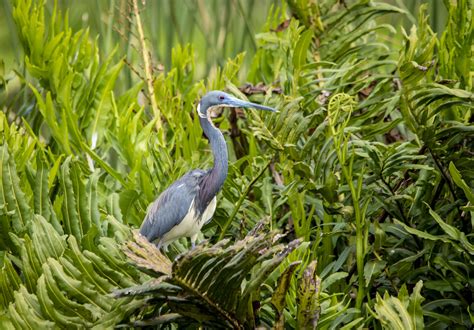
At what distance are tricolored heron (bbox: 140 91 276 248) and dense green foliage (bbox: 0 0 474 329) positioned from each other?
8 centimetres

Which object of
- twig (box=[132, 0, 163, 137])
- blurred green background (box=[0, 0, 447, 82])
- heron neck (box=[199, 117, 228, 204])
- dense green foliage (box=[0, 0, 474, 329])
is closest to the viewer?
dense green foliage (box=[0, 0, 474, 329])

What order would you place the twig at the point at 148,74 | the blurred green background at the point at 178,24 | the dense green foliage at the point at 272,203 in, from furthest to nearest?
the blurred green background at the point at 178,24 < the twig at the point at 148,74 < the dense green foliage at the point at 272,203

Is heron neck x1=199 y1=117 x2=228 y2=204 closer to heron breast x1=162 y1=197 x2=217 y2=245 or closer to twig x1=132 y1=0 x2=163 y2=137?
heron breast x1=162 y1=197 x2=217 y2=245

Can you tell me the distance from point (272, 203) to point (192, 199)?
1.46 feet

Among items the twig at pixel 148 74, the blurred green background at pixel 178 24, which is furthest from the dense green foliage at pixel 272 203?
the blurred green background at pixel 178 24

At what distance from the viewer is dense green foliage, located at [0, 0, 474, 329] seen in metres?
2.31

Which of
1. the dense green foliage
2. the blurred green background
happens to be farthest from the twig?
the blurred green background

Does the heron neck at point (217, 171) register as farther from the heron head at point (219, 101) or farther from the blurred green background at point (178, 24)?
the blurred green background at point (178, 24)

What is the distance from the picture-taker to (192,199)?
104 inches

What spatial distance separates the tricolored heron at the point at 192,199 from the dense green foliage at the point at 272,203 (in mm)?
82

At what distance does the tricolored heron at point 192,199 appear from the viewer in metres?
2.63

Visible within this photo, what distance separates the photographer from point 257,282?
7.24ft

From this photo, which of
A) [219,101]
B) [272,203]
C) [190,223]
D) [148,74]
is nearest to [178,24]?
[148,74]

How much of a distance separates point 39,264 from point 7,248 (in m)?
0.36
